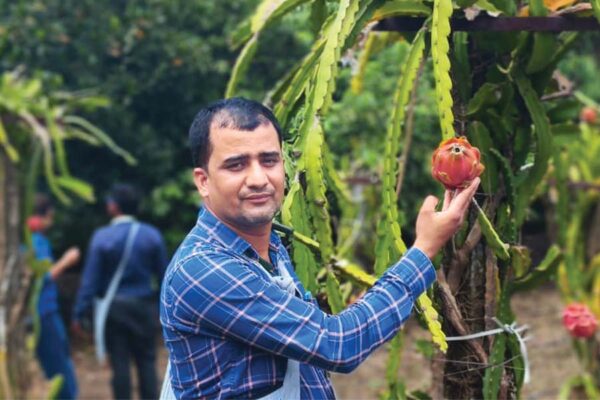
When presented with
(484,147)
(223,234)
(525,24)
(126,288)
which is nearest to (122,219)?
(126,288)

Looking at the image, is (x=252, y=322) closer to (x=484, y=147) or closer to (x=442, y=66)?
(x=442, y=66)

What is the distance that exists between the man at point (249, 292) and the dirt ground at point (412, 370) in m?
3.45

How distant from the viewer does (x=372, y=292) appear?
173 centimetres

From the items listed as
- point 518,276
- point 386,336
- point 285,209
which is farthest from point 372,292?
point 518,276

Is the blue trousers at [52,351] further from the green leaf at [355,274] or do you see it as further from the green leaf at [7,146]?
the green leaf at [355,274]

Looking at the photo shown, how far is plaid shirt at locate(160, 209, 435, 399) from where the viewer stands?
1.67 meters

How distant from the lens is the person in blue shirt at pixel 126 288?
5434 mm

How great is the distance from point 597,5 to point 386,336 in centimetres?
90

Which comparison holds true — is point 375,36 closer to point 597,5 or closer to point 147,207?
point 597,5

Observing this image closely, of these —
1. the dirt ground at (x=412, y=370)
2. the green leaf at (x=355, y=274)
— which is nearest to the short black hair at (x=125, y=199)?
the dirt ground at (x=412, y=370)

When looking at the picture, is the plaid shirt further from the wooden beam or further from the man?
the wooden beam

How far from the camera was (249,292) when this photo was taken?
168 centimetres

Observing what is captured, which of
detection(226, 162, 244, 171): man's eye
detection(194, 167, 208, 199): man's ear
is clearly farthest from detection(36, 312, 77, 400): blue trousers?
detection(226, 162, 244, 171): man's eye

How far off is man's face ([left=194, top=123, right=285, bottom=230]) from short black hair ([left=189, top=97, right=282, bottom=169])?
1cm
